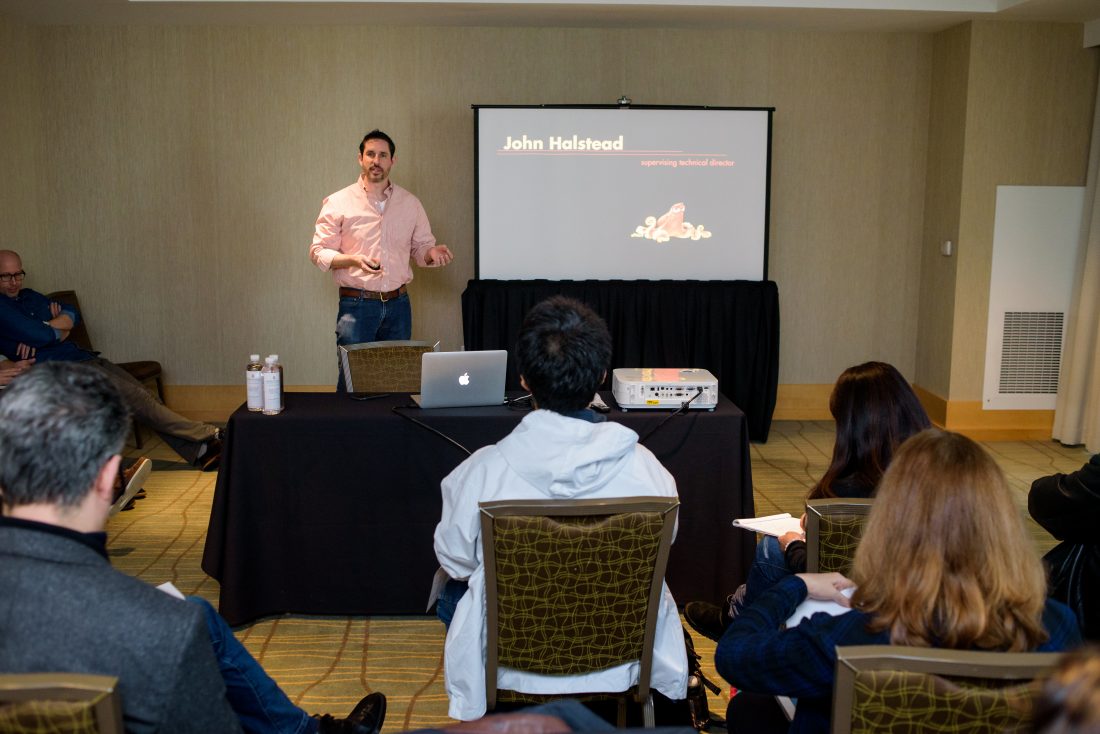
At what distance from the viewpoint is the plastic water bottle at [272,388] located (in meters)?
3.41

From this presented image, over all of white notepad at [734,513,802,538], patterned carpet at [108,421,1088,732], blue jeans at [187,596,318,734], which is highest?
white notepad at [734,513,802,538]

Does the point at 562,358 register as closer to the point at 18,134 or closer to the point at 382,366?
the point at 382,366

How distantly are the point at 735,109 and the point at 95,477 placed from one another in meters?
5.37

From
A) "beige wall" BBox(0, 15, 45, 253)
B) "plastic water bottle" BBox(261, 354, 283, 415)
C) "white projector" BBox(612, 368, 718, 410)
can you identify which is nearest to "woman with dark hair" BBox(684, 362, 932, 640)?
"white projector" BBox(612, 368, 718, 410)

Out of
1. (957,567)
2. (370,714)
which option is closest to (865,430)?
(957,567)

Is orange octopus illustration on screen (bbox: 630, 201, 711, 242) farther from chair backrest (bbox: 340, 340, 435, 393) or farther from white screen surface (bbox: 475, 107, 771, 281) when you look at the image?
chair backrest (bbox: 340, 340, 435, 393)

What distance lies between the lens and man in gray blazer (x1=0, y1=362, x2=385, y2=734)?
145cm

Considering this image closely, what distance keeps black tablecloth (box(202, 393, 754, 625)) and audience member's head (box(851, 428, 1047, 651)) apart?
1887mm

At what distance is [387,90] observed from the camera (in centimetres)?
662

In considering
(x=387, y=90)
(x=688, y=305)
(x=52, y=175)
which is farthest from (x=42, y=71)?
(x=688, y=305)

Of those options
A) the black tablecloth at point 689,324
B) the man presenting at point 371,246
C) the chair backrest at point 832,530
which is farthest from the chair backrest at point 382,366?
the chair backrest at point 832,530

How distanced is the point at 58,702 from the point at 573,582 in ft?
3.67

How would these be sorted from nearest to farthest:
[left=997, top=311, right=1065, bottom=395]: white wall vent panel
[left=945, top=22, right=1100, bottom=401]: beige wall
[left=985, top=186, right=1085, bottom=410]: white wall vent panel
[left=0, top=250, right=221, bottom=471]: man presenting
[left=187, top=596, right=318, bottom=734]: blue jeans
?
[left=187, top=596, right=318, bottom=734]: blue jeans < [left=0, top=250, right=221, bottom=471]: man presenting < [left=945, top=22, right=1100, bottom=401]: beige wall < [left=985, top=186, right=1085, bottom=410]: white wall vent panel < [left=997, top=311, right=1065, bottom=395]: white wall vent panel

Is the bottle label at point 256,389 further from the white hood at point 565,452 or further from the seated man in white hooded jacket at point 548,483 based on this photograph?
the white hood at point 565,452
